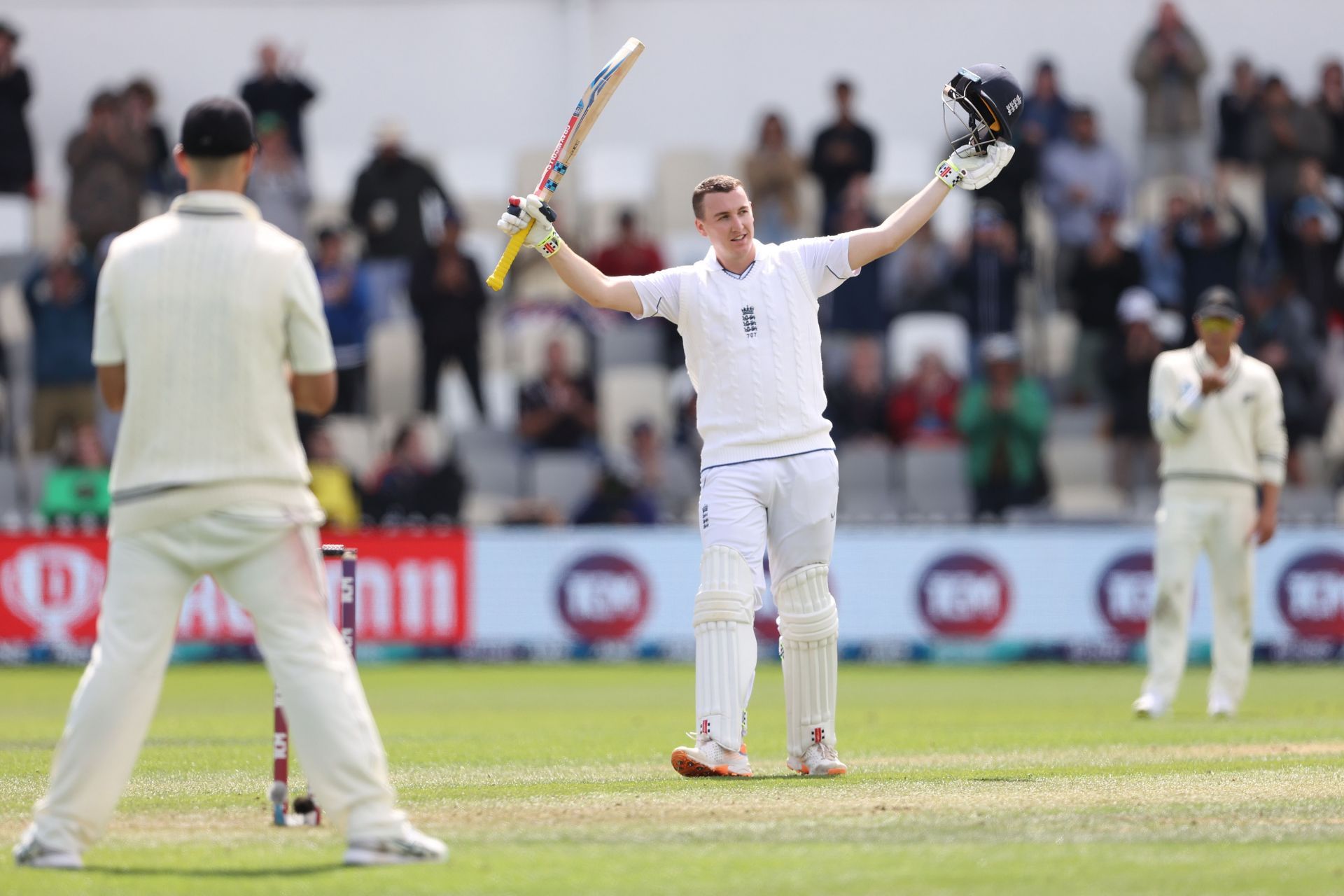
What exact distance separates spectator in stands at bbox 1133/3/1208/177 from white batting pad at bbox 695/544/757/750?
55.0 feet

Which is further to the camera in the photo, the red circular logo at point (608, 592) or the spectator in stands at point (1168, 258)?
the spectator in stands at point (1168, 258)

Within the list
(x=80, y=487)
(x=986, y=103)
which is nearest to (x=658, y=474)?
(x=80, y=487)

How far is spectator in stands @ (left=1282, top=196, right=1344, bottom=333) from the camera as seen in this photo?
2220 centimetres

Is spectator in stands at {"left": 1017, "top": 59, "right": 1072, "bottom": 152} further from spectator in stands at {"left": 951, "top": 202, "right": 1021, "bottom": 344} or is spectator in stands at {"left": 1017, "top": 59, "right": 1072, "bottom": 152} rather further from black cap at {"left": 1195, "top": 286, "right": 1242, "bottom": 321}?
black cap at {"left": 1195, "top": 286, "right": 1242, "bottom": 321}

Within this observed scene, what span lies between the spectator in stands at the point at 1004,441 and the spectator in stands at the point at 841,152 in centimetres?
352

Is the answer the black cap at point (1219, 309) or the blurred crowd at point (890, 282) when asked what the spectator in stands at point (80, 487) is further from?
the black cap at point (1219, 309)

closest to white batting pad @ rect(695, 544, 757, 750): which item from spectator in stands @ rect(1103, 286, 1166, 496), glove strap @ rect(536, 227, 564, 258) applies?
glove strap @ rect(536, 227, 564, 258)

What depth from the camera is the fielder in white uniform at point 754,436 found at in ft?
27.2

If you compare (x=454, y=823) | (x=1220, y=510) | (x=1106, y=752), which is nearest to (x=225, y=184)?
(x=454, y=823)

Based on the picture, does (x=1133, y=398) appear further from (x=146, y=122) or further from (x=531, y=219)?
(x=531, y=219)

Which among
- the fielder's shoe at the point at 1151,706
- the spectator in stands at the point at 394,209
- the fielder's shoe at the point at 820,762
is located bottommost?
the fielder's shoe at the point at 1151,706

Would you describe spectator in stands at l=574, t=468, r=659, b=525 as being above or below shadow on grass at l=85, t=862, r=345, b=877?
above

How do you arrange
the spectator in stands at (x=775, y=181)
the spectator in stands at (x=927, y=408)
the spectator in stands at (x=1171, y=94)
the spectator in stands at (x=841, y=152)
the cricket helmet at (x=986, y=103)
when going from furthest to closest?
the spectator in stands at (x=1171, y=94) → the spectator in stands at (x=841, y=152) → the spectator in stands at (x=775, y=181) → the spectator in stands at (x=927, y=408) → the cricket helmet at (x=986, y=103)

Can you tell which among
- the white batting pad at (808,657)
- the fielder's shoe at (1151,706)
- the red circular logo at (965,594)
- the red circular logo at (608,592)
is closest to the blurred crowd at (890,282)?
the red circular logo at (608,592)
